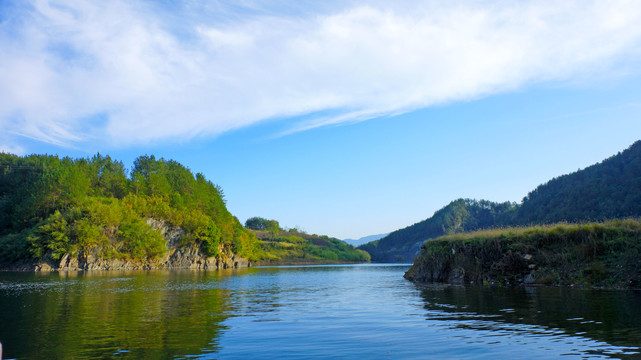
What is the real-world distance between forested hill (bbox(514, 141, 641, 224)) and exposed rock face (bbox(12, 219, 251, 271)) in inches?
4418

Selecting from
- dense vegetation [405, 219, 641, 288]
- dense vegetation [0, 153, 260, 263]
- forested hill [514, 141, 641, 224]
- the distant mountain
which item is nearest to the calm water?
dense vegetation [405, 219, 641, 288]

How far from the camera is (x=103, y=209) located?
4562 inches

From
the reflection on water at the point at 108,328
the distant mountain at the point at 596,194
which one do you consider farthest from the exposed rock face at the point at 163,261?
the reflection on water at the point at 108,328

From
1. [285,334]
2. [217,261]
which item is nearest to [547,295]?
[285,334]

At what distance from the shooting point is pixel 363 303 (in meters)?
25.2

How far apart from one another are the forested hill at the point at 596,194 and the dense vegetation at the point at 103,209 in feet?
376

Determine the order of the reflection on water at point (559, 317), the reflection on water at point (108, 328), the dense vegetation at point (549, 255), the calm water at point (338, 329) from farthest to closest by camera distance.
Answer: the dense vegetation at point (549, 255) → the reflection on water at point (108, 328) → the reflection on water at point (559, 317) → the calm water at point (338, 329)

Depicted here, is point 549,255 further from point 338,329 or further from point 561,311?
point 338,329

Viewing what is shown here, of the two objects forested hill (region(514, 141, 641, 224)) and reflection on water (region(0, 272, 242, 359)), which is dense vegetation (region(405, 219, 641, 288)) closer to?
reflection on water (region(0, 272, 242, 359))

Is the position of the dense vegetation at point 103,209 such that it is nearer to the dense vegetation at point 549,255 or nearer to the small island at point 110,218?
the small island at point 110,218

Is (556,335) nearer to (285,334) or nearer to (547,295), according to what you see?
(285,334)

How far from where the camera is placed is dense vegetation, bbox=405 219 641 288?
97.1ft

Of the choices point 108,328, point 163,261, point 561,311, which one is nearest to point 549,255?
point 561,311

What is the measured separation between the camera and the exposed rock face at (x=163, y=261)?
104812 millimetres
